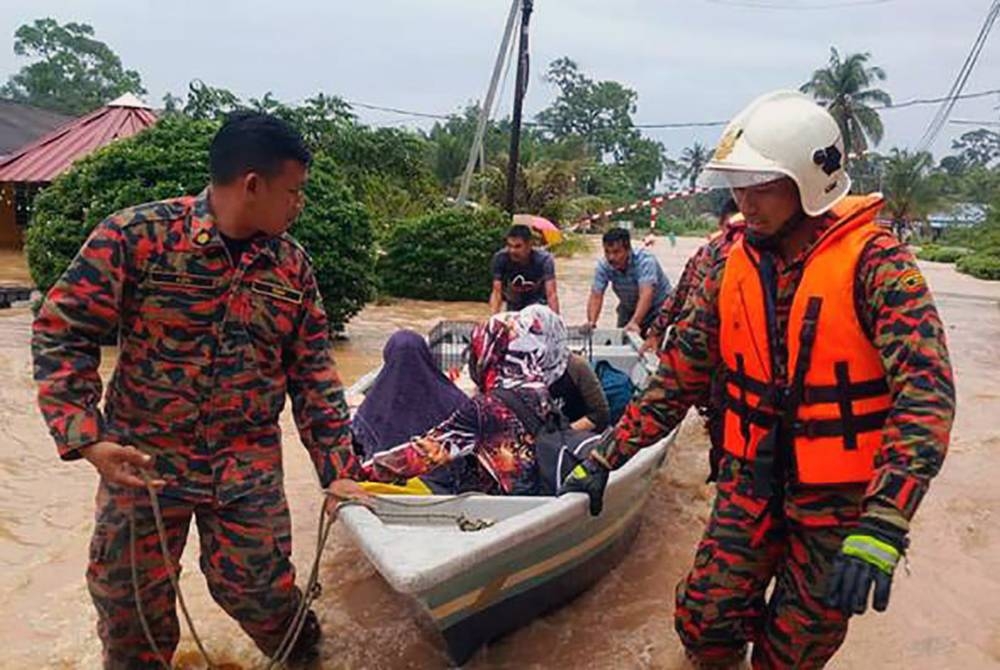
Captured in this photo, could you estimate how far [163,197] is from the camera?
8914mm

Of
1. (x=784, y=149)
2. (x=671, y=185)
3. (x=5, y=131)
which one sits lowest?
(x=671, y=185)

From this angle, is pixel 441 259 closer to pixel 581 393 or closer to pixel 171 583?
pixel 581 393

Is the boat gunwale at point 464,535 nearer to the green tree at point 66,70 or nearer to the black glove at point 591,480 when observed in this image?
the black glove at point 591,480

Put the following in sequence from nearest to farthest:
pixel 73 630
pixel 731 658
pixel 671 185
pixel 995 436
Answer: pixel 731 658 < pixel 73 630 < pixel 995 436 < pixel 671 185

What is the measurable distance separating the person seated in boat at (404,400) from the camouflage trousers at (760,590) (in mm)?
1582

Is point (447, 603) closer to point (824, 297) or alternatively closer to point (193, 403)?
point (193, 403)

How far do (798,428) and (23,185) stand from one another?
19192mm

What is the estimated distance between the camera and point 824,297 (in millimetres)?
2398

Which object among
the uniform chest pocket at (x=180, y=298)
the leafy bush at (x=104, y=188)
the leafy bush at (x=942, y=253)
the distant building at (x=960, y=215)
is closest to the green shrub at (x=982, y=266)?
the leafy bush at (x=942, y=253)

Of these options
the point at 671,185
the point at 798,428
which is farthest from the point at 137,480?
the point at 671,185

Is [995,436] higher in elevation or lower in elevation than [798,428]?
lower

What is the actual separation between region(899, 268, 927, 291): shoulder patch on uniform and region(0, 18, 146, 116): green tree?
1948 inches

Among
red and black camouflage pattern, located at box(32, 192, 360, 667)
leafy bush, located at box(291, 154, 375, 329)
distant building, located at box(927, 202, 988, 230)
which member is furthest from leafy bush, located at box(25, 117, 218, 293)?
distant building, located at box(927, 202, 988, 230)

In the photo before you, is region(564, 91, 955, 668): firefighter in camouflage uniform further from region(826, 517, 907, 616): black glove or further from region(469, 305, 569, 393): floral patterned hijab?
region(469, 305, 569, 393): floral patterned hijab
